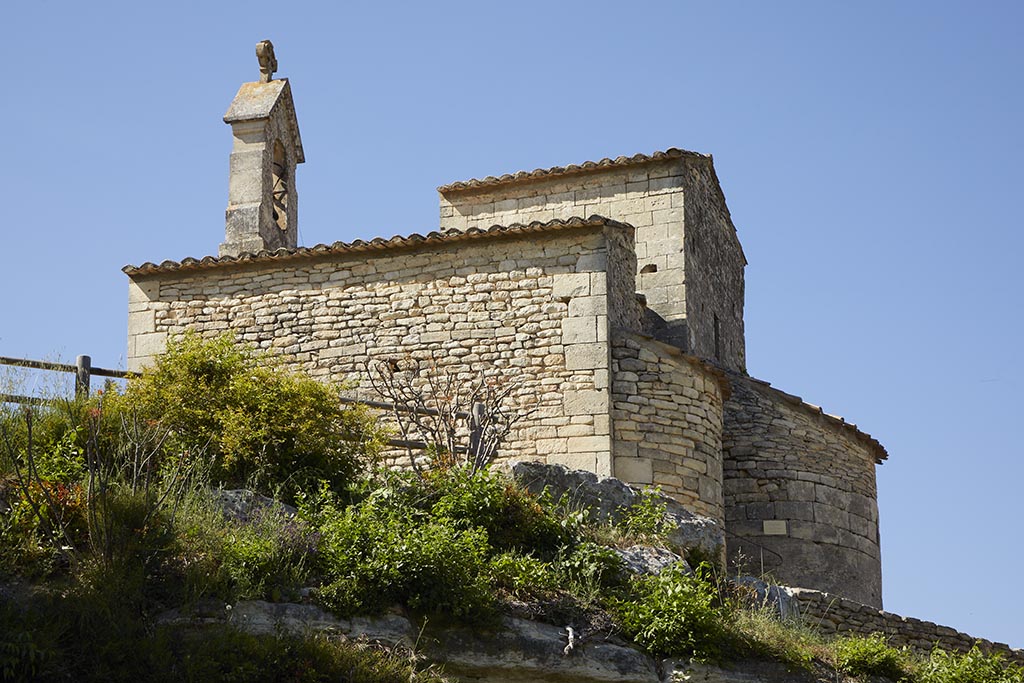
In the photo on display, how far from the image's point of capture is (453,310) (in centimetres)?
1794

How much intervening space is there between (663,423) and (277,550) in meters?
6.77

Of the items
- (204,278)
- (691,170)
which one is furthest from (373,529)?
(691,170)

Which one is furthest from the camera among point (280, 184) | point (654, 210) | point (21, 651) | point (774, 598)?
point (654, 210)

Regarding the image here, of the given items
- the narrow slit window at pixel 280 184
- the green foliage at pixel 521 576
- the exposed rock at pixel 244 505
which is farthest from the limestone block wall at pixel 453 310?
the exposed rock at pixel 244 505

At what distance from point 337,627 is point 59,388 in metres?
4.46

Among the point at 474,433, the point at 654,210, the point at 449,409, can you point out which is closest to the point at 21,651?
the point at 474,433

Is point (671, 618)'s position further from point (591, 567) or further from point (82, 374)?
point (82, 374)

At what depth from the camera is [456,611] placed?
37.7 ft

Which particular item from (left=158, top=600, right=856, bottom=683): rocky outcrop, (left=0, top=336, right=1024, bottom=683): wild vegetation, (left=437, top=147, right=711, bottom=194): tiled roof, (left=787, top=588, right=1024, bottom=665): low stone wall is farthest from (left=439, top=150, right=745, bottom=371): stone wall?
(left=158, top=600, right=856, bottom=683): rocky outcrop

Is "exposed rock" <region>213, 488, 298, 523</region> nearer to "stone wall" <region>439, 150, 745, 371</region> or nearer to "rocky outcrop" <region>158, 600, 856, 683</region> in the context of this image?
"rocky outcrop" <region>158, 600, 856, 683</region>

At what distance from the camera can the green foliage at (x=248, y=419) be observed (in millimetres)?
13617

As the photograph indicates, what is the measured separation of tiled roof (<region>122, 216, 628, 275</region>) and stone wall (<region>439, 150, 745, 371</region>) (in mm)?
3156

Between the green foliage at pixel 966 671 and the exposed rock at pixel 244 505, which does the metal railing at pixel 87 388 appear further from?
the green foliage at pixel 966 671

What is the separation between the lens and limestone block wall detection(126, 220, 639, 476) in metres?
17.2
